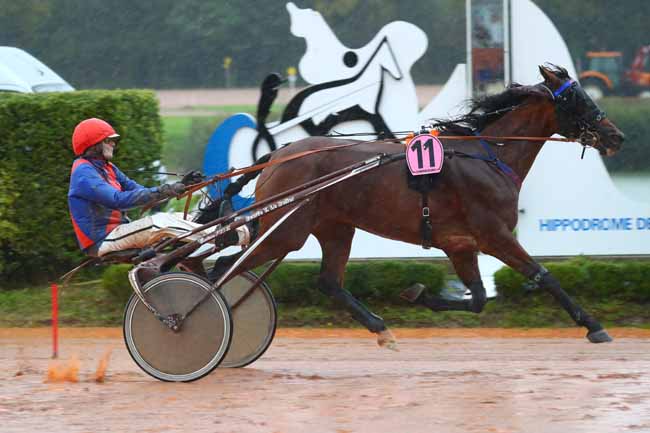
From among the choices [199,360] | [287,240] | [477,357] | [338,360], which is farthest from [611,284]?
[199,360]

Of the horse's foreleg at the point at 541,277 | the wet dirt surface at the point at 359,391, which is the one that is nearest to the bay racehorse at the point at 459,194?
the horse's foreleg at the point at 541,277

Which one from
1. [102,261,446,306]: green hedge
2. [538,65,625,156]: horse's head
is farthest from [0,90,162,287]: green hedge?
[538,65,625,156]: horse's head

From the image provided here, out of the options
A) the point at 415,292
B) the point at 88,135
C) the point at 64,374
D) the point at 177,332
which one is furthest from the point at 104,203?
the point at 415,292

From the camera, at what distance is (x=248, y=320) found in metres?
6.97

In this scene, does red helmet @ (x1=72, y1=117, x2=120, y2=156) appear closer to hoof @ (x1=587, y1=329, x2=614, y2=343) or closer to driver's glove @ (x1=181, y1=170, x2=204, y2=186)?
driver's glove @ (x1=181, y1=170, x2=204, y2=186)

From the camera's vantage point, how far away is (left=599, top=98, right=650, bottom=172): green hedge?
9570 mm

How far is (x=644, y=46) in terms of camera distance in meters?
9.56

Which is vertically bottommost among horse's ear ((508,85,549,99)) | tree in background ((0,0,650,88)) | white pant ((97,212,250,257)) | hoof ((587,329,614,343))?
hoof ((587,329,614,343))

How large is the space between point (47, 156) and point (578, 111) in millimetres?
5041

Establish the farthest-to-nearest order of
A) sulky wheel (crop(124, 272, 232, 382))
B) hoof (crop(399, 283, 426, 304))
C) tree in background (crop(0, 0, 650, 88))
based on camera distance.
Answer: tree in background (crop(0, 0, 650, 88)), hoof (crop(399, 283, 426, 304)), sulky wheel (crop(124, 272, 232, 382))

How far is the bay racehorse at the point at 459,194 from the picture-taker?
6754 millimetres

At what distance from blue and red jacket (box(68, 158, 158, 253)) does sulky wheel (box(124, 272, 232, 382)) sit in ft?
1.65

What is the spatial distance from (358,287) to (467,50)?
2512 mm

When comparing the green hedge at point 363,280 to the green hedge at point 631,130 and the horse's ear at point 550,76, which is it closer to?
the green hedge at point 631,130
